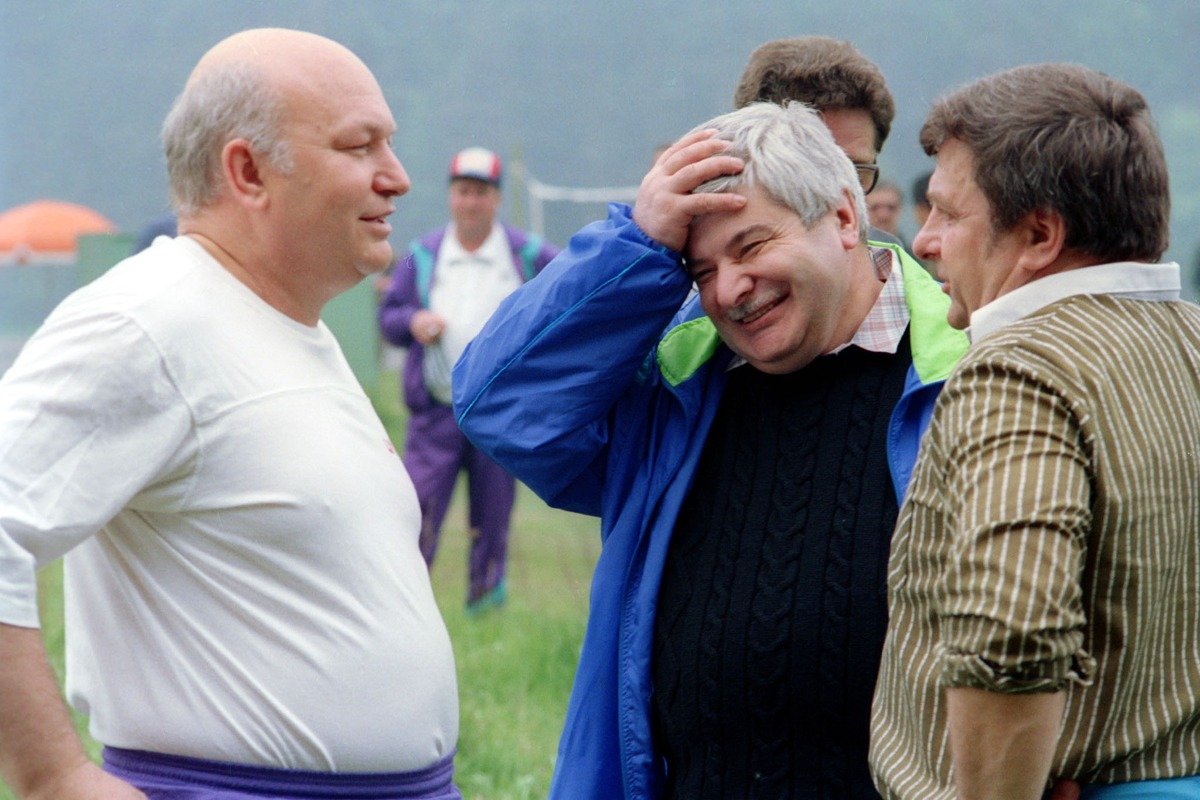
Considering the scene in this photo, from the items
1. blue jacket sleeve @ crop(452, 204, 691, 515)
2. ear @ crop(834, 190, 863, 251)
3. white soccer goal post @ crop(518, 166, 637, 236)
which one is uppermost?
ear @ crop(834, 190, 863, 251)

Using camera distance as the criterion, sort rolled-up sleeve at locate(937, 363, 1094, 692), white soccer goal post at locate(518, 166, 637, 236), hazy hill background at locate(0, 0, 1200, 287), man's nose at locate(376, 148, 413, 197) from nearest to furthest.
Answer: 1. rolled-up sleeve at locate(937, 363, 1094, 692)
2. man's nose at locate(376, 148, 413, 197)
3. white soccer goal post at locate(518, 166, 637, 236)
4. hazy hill background at locate(0, 0, 1200, 287)

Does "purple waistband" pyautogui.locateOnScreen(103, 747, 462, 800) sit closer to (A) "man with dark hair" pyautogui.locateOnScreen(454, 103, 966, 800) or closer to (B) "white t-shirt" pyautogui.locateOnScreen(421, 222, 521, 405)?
(A) "man with dark hair" pyautogui.locateOnScreen(454, 103, 966, 800)

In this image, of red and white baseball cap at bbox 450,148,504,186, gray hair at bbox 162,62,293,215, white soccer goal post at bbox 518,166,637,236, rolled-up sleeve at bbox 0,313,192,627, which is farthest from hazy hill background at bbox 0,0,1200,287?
rolled-up sleeve at bbox 0,313,192,627

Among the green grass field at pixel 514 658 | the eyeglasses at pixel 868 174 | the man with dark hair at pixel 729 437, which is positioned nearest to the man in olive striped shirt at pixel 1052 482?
the man with dark hair at pixel 729 437

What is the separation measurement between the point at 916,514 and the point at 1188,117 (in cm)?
1901

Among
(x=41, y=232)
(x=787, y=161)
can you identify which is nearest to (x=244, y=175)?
(x=787, y=161)

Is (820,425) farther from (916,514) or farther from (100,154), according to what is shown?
(100,154)

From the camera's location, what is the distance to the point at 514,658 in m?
5.66

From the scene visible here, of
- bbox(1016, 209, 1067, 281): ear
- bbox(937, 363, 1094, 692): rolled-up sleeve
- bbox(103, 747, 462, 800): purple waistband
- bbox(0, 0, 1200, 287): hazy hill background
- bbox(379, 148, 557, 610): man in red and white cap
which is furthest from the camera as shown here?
bbox(0, 0, 1200, 287): hazy hill background

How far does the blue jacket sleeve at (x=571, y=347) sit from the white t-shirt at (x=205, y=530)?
0.27m

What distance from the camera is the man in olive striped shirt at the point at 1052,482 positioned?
1.65m

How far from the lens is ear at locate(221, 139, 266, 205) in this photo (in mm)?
2330

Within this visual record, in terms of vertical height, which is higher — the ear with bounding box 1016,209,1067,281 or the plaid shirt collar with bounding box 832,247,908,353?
the ear with bounding box 1016,209,1067,281

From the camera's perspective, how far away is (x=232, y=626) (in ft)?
7.24
